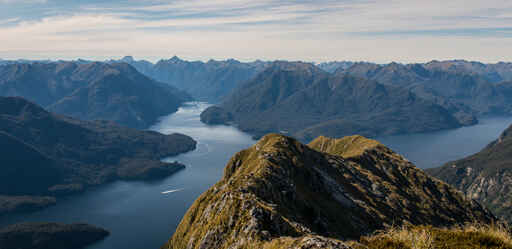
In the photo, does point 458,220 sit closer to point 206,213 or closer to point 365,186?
point 365,186

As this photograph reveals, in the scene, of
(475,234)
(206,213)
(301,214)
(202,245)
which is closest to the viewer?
(475,234)

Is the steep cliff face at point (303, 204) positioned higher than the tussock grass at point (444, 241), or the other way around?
the tussock grass at point (444, 241)

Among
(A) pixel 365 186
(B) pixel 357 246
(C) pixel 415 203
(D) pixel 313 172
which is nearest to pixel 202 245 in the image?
(B) pixel 357 246

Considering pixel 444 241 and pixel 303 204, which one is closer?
pixel 444 241

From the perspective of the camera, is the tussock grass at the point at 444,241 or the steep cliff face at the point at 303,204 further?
the steep cliff face at the point at 303,204

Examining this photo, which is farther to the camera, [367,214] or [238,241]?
[367,214]

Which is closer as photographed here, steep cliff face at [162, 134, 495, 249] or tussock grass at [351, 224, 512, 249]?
tussock grass at [351, 224, 512, 249]

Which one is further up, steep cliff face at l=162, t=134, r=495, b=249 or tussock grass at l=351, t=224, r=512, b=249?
tussock grass at l=351, t=224, r=512, b=249

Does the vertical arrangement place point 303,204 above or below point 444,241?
below
